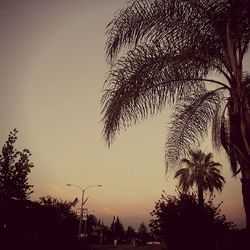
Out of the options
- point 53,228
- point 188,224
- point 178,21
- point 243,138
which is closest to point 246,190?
point 243,138

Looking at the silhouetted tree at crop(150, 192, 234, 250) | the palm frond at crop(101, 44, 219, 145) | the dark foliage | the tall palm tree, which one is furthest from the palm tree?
the tall palm tree

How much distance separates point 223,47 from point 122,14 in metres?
2.76

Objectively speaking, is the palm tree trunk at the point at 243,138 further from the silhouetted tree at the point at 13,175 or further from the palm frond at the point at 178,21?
the silhouetted tree at the point at 13,175

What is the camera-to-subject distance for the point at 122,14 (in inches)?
361

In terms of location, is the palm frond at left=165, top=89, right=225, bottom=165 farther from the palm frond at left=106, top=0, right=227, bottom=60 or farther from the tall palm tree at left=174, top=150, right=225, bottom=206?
the tall palm tree at left=174, top=150, right=225, bottom=206

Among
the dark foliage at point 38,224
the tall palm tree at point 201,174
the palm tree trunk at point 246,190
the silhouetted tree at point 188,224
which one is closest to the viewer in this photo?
the palm tree trunk at point 246,190

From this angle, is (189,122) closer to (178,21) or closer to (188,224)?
(178,21)

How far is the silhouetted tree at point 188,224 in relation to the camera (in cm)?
1739

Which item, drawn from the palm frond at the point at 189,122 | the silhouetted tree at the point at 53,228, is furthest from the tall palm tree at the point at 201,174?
the palm frond at the point at 189,122

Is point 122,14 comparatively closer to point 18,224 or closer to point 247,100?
point 247,100

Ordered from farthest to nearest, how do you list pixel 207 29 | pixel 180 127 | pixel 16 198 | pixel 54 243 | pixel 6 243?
pixel 16 198 < pixel 54 243 < pixel 6 243 < pixel 180 127 < pixel 207 29

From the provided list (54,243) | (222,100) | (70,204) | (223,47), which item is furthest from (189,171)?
(223,47)

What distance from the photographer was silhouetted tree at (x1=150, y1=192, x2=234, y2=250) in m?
17.4

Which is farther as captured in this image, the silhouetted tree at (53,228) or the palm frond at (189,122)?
the silhouetted tree at (53,228)
